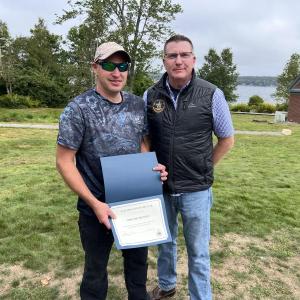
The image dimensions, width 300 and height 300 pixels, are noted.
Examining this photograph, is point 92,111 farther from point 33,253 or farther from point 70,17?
point 70,17

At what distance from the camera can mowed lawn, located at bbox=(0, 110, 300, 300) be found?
366 cm

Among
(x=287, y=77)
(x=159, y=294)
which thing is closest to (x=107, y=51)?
(x=159, y=294)

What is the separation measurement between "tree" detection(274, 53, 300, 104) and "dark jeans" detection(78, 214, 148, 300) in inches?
1930

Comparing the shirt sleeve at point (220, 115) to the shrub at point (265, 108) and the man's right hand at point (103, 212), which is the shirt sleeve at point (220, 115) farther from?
the shrub at point (265, 108)

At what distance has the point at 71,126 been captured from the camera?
2.45 metres

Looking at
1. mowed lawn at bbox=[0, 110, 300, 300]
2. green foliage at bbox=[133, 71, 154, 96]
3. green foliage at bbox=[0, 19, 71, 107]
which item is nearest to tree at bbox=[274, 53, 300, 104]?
green foliage at bbox=[133, 71, 154, 96]

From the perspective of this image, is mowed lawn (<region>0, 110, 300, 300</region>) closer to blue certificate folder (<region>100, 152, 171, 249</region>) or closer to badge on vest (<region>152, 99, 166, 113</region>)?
blue certificate folder (<region>100, 152, 171, 249</region>)

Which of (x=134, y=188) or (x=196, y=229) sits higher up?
(x=134, y=188)

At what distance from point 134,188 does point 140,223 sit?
24 centimetres

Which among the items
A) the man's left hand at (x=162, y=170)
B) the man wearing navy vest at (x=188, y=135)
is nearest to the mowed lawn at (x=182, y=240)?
the man wearing navy vest at (x=188, y=135)

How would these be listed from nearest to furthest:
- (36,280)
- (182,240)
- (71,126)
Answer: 1. (71,126)
2. (36,280)
3. (182,240)

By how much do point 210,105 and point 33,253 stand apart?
8.81 ft

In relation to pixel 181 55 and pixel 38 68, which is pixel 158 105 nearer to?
pixel 181 55

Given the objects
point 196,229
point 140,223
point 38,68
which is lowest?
point 196,229
